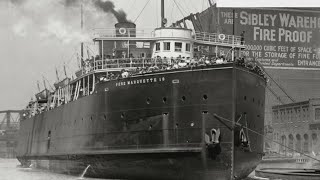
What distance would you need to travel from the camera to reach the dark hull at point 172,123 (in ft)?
80.9

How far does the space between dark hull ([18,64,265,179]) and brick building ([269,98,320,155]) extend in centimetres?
7283

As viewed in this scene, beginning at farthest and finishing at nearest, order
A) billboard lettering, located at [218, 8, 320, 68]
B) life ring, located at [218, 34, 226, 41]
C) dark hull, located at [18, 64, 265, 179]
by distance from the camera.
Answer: billboard lettering, located at [218, 8, 320, 68], life ring, located at [218, 34, 226, 41], dark hull, located at [18, 64, 265, 179]

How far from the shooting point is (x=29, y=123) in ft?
167

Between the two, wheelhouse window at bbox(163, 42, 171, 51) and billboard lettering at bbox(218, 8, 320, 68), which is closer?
wheelhouse window at bbox(163, 42, 171, 51)

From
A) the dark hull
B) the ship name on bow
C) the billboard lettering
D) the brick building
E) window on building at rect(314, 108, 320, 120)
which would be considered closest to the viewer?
the dark hull

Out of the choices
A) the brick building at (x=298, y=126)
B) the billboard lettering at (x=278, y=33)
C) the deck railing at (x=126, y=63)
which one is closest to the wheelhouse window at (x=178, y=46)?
the deck railing at (x=126, y=63)

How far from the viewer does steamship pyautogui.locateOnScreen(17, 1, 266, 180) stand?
81.0 feet

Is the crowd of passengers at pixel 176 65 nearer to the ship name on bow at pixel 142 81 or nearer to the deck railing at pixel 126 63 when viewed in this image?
the deck railing at pixel 126 63

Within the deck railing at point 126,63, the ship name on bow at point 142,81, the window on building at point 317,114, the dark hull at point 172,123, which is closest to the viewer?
the dark hull at point 172,123

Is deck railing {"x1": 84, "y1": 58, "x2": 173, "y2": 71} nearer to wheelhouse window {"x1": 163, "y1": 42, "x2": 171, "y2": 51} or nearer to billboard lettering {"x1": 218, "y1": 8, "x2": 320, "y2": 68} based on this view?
wheelhouse window {"x1": 163, "y1": 42, "x2": 171, "y2": 51}

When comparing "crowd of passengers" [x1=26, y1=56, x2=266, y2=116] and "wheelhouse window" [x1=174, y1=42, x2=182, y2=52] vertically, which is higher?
"wheelhouse window" [x1=174, y1=42, x2=182, y2=52]

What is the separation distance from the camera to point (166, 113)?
2545 centimetres

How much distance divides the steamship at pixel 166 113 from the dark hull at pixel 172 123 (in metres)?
0.05

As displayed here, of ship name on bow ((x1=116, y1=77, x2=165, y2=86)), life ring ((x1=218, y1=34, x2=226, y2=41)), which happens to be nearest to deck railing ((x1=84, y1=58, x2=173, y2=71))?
ship name on bow ((x1=116, y1=77, x2=165, y2=86))
